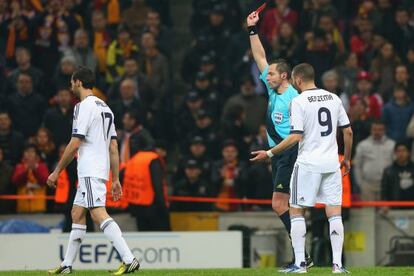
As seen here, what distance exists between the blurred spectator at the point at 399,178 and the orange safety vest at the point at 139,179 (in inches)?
145

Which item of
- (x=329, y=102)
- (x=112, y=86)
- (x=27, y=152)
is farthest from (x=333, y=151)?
(x=112, y=86)

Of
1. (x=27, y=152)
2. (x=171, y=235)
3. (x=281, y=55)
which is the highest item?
(x=281, y=55)

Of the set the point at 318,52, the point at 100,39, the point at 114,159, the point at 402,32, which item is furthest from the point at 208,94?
the point at 114,159

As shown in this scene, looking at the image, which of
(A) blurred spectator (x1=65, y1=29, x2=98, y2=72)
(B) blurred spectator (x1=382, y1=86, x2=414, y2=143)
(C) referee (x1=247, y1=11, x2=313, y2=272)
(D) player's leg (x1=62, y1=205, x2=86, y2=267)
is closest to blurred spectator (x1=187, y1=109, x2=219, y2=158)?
(A) blurred spectator (x1=65, y1=29, x2=98, y2=72)

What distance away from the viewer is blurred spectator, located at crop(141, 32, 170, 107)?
75.9ft

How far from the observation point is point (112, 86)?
2253cm

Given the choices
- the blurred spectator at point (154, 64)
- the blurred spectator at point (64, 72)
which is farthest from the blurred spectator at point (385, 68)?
the blurred spectator at point (64, 72)

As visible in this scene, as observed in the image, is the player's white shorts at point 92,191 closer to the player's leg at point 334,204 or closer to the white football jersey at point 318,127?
the white football jersey at point 318,127

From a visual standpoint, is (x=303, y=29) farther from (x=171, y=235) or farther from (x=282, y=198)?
(x=282, y=198)

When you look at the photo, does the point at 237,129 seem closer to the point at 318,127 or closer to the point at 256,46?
the point at 256,46

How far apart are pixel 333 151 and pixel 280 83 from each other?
1.13 metres

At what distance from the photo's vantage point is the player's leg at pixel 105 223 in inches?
538

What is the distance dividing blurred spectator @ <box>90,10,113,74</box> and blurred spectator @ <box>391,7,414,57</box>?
5189mm

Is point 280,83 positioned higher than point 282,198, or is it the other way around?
point 280,83
